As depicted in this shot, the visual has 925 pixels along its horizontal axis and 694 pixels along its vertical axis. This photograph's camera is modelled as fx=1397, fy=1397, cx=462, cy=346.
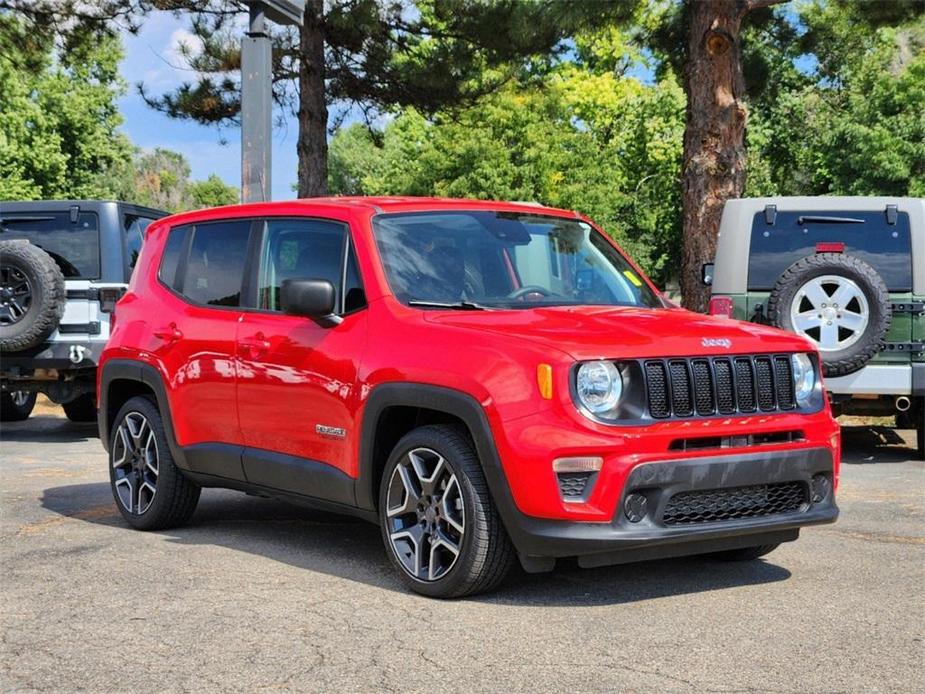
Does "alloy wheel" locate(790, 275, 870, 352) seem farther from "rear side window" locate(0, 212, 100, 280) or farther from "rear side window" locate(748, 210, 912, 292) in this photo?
"rear side window" locate(0, 212, 100, 280)

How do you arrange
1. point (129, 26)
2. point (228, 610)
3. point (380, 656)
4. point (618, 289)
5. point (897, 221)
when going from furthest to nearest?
point (129, 26) → point (897, 221) → point (618, 289) → point (228, 610) → point (380, 656)

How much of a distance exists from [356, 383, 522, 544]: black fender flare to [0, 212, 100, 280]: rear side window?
7.43m

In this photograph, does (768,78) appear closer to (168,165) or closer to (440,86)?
(440,86)

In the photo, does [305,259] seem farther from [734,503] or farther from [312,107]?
[312,107]

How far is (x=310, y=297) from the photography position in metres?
6.38

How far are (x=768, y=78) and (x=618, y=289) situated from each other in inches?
681

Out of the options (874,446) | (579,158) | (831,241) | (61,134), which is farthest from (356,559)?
(61,134)

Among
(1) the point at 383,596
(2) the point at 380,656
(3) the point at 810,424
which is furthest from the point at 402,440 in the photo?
(3) the point at 810,424

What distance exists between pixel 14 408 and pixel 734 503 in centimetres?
1119

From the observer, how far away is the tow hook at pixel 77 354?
12.6m

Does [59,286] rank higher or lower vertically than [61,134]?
lower

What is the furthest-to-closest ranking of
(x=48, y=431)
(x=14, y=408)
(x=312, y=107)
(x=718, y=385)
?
1. (x=312, y=107)
2. (x=14, y=408)
3. (x=48, y=431)
4. (x=718, y=385)

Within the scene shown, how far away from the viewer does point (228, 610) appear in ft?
18.9

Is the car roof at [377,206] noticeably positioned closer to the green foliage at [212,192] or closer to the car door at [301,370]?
the car door at [301,370]
